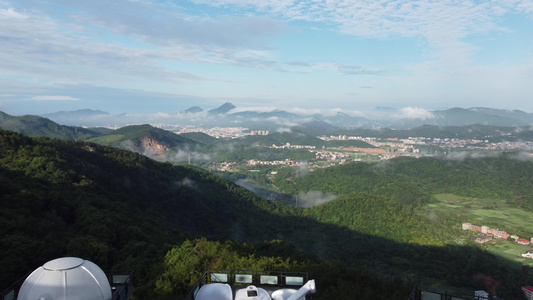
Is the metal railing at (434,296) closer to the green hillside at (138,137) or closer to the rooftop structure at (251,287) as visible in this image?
the rooftop structure at (251,287)

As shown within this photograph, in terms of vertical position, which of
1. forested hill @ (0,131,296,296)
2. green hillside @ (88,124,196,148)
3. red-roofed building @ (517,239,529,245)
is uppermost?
green hillside @ (88,124,196,148)

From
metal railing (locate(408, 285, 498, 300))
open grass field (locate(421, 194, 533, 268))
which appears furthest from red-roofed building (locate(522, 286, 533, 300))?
metal railing (locate(408, 285, 498, 300))

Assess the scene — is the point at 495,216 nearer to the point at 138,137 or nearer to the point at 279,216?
the point at 279,216

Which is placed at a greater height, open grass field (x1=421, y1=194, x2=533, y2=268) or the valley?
the valley

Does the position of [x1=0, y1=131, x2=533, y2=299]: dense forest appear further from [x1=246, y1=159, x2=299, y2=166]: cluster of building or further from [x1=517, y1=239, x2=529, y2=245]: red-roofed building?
[x1=246, y1=159, x2=299, y2=166]: cluster of building

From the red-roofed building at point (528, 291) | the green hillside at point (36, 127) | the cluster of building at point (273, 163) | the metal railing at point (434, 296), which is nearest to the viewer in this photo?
the metal railing at point (434, 296)

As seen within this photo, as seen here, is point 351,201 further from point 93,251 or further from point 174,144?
point 174,144

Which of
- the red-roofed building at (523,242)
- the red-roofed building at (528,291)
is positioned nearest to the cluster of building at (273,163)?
the red-roofed building at (523,242)
